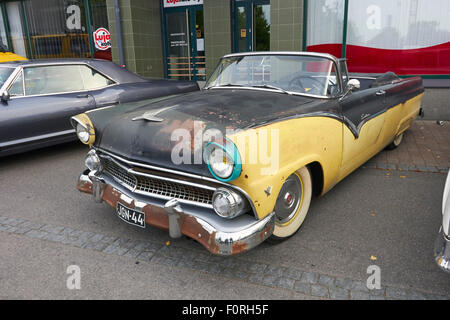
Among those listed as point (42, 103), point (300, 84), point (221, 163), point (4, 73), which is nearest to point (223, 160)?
point (221, 163)

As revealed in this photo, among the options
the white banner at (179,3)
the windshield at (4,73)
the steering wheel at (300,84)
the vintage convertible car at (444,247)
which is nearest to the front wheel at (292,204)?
the steering wheel at (300,84)

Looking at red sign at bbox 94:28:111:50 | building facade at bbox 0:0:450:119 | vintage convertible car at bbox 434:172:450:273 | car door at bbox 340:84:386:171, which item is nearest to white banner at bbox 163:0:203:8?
building facade at bbox 0:0:450:119

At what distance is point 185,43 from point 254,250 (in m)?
10.1

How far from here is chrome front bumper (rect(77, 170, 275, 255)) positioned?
246cm

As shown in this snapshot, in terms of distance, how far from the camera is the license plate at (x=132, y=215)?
2.83 metres

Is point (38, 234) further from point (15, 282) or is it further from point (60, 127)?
point (60, 127)

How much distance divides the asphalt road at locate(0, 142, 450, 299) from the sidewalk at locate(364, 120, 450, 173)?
1.81 ft

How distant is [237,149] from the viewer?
2.43 meters

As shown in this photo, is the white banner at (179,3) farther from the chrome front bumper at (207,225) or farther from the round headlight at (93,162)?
the chrome front bumper at (207,225)

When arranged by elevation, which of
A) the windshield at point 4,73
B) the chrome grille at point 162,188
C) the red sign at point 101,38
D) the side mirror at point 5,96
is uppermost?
the red sign at point 101,38

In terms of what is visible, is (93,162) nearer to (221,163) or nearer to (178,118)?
(178,118)

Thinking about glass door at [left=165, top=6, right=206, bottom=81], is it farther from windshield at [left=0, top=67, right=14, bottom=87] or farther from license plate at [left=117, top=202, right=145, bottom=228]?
license plate at [left=117, top=202, right=145, bottom=228]

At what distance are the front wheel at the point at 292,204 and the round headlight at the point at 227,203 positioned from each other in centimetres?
51
